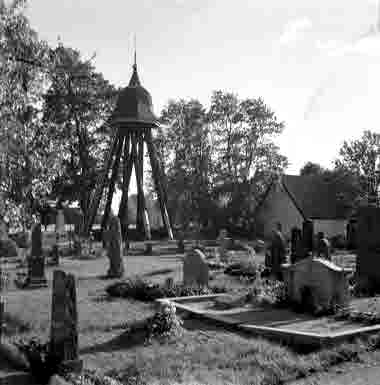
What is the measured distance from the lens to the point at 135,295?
44.3 ft

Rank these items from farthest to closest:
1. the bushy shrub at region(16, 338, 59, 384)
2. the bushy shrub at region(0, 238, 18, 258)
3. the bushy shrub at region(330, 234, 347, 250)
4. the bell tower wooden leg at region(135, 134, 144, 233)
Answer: the bell tower wooden leg at region(135, 134, 144, 233) → the bushy shrub at region(330, 234, 347, 250) → the bushy shrub at region(0, 238, 18, 258) → the bushy shrub at region(16, 338, 59, 384)

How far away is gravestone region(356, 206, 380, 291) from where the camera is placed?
15172 millimetres

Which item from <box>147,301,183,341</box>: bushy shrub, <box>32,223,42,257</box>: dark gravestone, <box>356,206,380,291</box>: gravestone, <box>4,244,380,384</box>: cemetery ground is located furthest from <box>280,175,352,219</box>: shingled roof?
<box>147,301,183,341</box>: bushy shrub

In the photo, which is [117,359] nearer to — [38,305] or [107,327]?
[107,327]

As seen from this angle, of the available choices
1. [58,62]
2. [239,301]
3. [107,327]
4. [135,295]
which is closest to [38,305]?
[135,295]

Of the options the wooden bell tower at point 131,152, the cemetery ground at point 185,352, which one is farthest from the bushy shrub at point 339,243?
the cemetery ground at point 185,352

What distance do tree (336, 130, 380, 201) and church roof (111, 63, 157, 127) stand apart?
50.0 ft

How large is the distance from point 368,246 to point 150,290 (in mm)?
6897

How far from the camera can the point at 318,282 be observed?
11.7 meters

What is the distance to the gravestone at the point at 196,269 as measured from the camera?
14594mm

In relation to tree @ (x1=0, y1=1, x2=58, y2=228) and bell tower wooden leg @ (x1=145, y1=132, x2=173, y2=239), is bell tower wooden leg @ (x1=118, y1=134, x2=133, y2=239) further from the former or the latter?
tree @ (x1=0, y1=1, x2=58, y2=228)

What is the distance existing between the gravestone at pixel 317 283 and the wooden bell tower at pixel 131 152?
24994 mm

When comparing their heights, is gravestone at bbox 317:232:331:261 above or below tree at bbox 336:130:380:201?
below

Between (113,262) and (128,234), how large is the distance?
66.3ft
